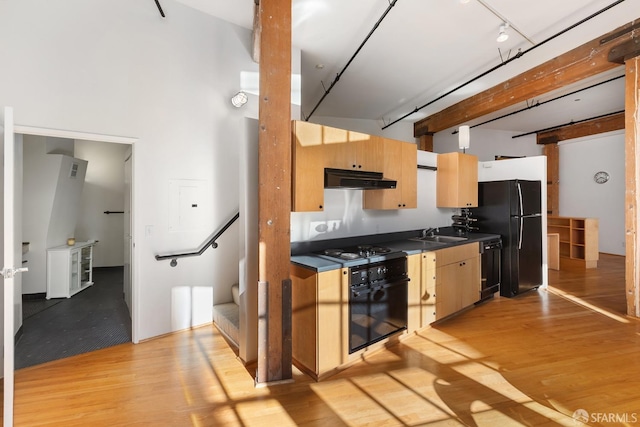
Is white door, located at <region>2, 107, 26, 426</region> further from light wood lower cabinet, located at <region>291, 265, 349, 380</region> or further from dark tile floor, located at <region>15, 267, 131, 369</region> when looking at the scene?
light wood lower cabinet, located at <region>291, 265, 349, 380</region>

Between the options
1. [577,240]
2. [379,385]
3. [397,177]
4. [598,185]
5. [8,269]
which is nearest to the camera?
[8,269]

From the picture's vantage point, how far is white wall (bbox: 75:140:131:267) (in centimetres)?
602

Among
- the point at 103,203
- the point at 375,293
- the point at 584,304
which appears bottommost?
the point at 584,304

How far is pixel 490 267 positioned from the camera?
420 cm

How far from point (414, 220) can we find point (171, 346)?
11.5 feet

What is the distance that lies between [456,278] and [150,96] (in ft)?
13.6

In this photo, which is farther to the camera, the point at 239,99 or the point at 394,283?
the point at 239,99

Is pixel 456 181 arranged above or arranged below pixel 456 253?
above

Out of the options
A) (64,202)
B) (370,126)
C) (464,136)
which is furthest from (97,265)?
(464,136)

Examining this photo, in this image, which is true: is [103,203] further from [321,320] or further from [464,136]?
[464,136]

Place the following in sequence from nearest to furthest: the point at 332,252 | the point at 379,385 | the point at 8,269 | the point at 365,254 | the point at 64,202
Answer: the point at 8,269, the point at 379,385, the point at 365,254, the point at 332,252, the point at 64,202

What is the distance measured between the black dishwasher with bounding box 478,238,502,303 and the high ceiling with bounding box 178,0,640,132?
2.81 m

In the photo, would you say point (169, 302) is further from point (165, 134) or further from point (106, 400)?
point (165, 134)

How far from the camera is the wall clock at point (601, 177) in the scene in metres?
7.51
